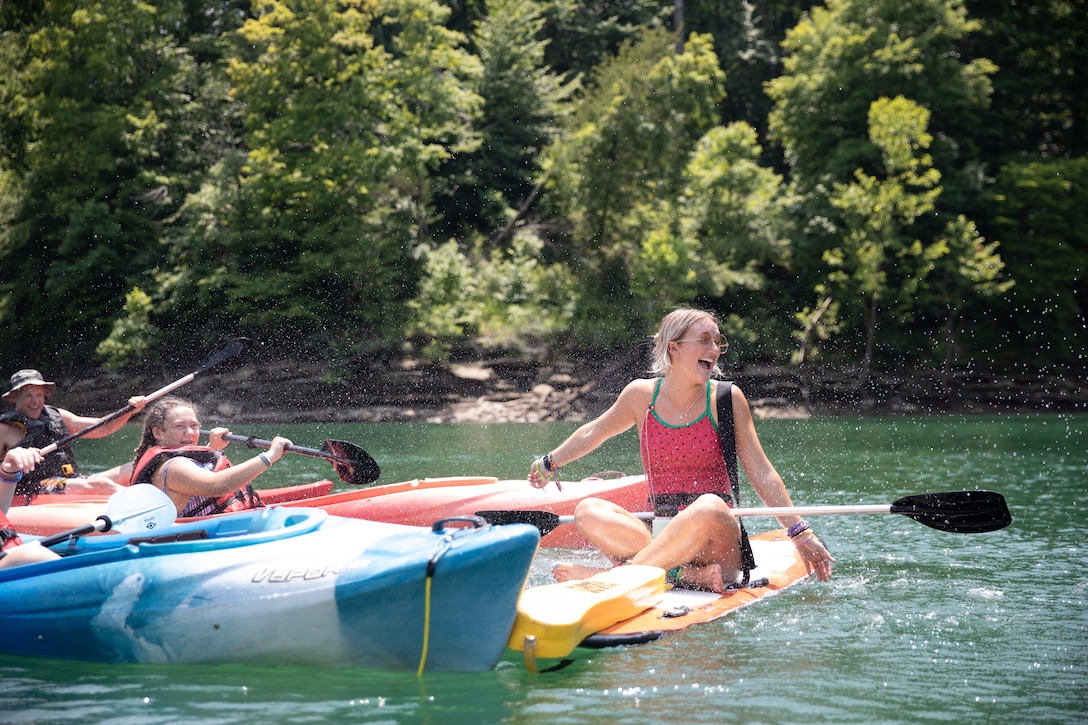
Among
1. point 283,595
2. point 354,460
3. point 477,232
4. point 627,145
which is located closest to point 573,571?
point 283,595

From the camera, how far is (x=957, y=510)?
17.6 ft

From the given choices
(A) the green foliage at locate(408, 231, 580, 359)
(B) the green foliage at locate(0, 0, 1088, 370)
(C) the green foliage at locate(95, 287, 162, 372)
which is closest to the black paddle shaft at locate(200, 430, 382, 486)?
(A) the green foliage at locate(408, 231, 580, 359)

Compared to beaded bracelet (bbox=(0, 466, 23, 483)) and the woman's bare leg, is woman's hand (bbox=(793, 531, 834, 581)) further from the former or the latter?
beaded bracelet (bbox=(0, 466, 23, 483))

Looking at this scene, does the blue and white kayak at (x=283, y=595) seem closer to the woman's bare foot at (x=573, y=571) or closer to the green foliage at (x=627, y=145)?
the woman's bare foot at (x=573, y=571)

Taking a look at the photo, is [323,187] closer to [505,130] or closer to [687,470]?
[505,130]

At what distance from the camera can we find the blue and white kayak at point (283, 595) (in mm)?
4109

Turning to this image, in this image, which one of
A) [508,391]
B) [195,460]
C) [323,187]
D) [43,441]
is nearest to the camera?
[195,460]

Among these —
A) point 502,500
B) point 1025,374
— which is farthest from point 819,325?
point 502,500

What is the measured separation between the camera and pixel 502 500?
7684 mm

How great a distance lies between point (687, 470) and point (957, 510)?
1.27 meters

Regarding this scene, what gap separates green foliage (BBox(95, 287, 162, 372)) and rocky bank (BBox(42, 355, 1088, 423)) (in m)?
0.37

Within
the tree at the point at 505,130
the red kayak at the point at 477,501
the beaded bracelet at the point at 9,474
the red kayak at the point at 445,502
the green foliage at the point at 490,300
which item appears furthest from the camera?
the tree at the point at 505,130

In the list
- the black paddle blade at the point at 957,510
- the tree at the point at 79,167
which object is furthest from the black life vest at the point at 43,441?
the tree at the point at 79,167

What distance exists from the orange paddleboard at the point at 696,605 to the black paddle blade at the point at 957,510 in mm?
628
